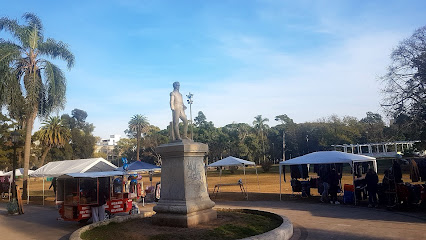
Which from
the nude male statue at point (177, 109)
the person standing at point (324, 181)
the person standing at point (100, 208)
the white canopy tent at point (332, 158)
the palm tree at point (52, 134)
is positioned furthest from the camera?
the palm tree at point (52, 134)

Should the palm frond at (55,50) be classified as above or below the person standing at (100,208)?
above

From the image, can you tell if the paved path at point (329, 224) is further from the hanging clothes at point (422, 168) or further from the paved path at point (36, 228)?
the hanging clothes at point (422, 168)

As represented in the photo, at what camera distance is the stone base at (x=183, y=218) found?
24.1 ft

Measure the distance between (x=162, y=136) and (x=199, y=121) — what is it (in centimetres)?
1431

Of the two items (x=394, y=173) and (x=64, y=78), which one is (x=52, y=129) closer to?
(x=64, y=78)

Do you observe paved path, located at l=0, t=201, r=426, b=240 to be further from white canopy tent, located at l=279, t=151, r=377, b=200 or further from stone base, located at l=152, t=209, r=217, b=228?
stone base, located at l=152, t=209, r=217, b=228

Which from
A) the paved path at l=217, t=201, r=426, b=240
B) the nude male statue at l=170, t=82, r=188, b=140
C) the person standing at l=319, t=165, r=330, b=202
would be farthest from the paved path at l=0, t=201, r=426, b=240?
the nude male statue at l=170, t=82, r=188, b=140

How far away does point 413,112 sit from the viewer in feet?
74.8

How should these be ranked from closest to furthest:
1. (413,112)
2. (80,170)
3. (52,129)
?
(80,170), (413,112), (52,129)

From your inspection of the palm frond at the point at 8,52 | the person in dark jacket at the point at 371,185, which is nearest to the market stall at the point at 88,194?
the person in dark jacket at the point at 371,185

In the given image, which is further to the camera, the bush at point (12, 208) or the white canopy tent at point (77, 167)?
the bush at point (12, 208)

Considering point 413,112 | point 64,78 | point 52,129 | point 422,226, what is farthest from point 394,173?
point 52,129

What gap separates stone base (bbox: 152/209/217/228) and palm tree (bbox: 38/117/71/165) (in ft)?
168

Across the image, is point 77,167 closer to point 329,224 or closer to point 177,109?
point 177,109
